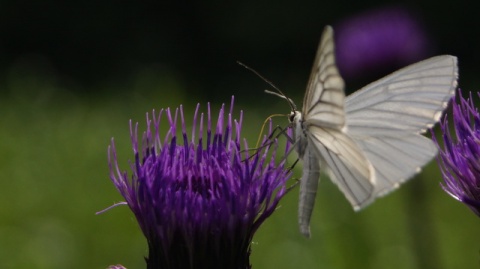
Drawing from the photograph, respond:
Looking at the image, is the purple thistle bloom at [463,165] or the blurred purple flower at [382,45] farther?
the blurred purple flower at [382,45]

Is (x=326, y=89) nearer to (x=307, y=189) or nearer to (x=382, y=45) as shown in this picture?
(x=307, y=189)

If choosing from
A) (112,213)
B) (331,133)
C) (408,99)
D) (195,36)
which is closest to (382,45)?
(112,213)

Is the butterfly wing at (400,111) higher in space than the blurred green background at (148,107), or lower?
higher

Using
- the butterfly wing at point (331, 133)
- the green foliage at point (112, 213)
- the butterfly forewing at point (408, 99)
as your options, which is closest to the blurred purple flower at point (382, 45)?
the green foliage at point (112, 213)

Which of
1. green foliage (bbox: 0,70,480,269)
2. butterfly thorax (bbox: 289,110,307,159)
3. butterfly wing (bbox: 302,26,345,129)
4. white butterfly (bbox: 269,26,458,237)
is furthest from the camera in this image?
green foliage (bbox: 0,70,480,269)

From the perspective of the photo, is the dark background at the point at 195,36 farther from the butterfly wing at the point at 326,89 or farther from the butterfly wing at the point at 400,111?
the butterfly wing at the point at 326,89

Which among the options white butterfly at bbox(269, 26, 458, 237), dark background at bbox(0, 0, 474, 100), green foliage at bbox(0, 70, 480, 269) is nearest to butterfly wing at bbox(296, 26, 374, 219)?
white butterfly at bbox(269, 26, 458, 237)

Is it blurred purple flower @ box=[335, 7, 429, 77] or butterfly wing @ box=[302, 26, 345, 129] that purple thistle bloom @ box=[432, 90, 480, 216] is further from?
blurred purple flower @ box=[335, 7, 429, 77]

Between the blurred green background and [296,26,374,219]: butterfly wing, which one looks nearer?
[296,26,374,219]: butterfly wing
